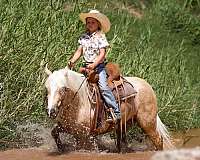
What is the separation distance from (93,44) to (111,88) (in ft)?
2.12

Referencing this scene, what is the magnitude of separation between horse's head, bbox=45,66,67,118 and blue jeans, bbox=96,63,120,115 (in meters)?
0.77

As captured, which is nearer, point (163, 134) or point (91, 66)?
point (91, 66)

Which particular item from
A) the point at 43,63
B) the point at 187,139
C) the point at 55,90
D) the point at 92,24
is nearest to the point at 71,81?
the point at 55,90

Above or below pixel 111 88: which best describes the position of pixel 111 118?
below

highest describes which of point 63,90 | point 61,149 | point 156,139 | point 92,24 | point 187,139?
point 92,24

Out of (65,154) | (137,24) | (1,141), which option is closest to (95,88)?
(65,154)

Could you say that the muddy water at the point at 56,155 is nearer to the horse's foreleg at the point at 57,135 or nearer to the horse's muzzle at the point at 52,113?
the horse's foreleg at the point at 57,135

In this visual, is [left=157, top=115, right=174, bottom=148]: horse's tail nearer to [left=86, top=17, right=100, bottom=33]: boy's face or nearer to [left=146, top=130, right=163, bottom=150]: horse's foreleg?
[left=146, top=130, right=163, bottom=150]: horse's foreleg

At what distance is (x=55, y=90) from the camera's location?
6.43m

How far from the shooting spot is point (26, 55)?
8.67 metres

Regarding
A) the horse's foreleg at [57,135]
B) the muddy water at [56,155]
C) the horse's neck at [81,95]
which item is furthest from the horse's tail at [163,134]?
the horse's foreleg at [57,135]

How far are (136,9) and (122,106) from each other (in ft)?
43.9

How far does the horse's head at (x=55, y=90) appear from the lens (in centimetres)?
635

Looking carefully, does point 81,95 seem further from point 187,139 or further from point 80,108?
point 187,139
